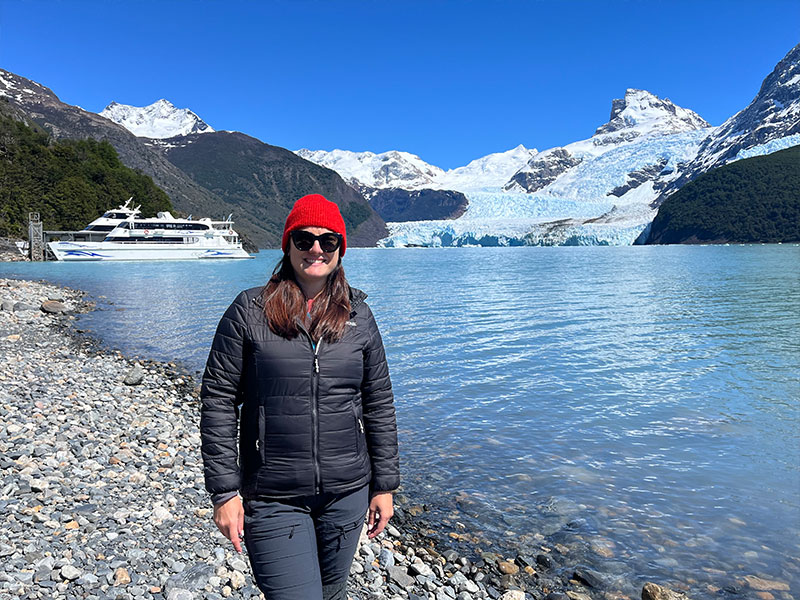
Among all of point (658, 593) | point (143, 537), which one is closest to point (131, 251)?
point (143, 537)

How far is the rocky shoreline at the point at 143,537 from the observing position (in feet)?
12.9

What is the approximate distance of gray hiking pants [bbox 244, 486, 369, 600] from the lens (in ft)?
7.77

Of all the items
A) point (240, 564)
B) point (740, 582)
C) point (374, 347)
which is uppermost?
point (374, 347)

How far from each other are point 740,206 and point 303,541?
561 feet

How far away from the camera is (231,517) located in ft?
7.79

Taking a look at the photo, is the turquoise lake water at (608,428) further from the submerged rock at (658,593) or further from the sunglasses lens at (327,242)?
the sunglasses lens at (327,242)

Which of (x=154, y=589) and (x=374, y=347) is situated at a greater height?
(x=374, y=347)

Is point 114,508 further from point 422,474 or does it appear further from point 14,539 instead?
point 422,474

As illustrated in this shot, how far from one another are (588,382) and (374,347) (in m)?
10.4

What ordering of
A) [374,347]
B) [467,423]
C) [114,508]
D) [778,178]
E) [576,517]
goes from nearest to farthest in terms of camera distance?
[374,347] → [114,508] → [576,517] → [467,423] → [778,178]

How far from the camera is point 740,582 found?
5.05 meters

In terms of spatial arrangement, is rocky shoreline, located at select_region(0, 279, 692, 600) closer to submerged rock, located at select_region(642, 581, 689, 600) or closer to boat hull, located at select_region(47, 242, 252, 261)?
submerged rock, located at select_region(642, 581, 689, 600)

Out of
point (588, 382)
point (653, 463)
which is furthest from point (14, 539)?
point (588, 382)

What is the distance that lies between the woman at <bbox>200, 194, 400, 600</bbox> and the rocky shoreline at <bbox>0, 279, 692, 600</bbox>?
1881 mm
